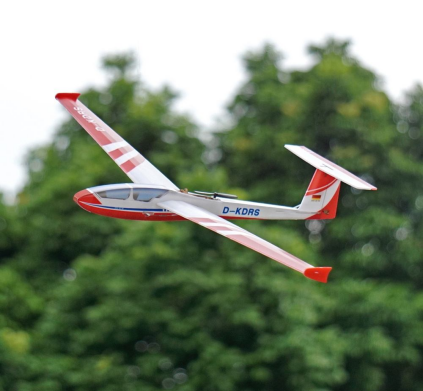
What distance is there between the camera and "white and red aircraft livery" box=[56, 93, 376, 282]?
20062mm

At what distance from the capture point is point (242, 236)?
1905 centimetres

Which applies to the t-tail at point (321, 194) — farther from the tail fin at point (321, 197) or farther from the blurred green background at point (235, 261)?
the blurred green background at point (235, 261)

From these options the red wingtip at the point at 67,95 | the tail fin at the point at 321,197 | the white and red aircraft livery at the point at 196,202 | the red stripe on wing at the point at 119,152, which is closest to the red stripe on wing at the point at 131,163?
the white and red aircraft livery at the point at 196,202

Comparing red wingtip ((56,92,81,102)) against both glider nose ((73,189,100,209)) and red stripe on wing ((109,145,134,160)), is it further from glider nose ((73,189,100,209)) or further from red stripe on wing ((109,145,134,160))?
glider nose ((73,189,100,209))

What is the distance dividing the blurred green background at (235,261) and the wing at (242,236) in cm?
1975

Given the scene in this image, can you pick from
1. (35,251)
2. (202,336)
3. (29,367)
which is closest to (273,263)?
(202,336)

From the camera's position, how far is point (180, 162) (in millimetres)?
51656

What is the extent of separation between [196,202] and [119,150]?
3674 millimetres

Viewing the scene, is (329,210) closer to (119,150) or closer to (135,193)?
(135,193)

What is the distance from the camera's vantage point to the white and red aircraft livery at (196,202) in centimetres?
2006

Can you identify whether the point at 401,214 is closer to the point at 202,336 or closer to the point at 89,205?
the point at 202,336

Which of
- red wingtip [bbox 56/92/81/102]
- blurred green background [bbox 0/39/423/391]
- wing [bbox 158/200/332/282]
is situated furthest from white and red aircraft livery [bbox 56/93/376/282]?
blurred green background [bbox 0/39/423/391]

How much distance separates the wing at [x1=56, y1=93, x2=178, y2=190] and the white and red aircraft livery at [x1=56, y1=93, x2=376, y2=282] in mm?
23

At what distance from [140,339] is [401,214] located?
740 inches
